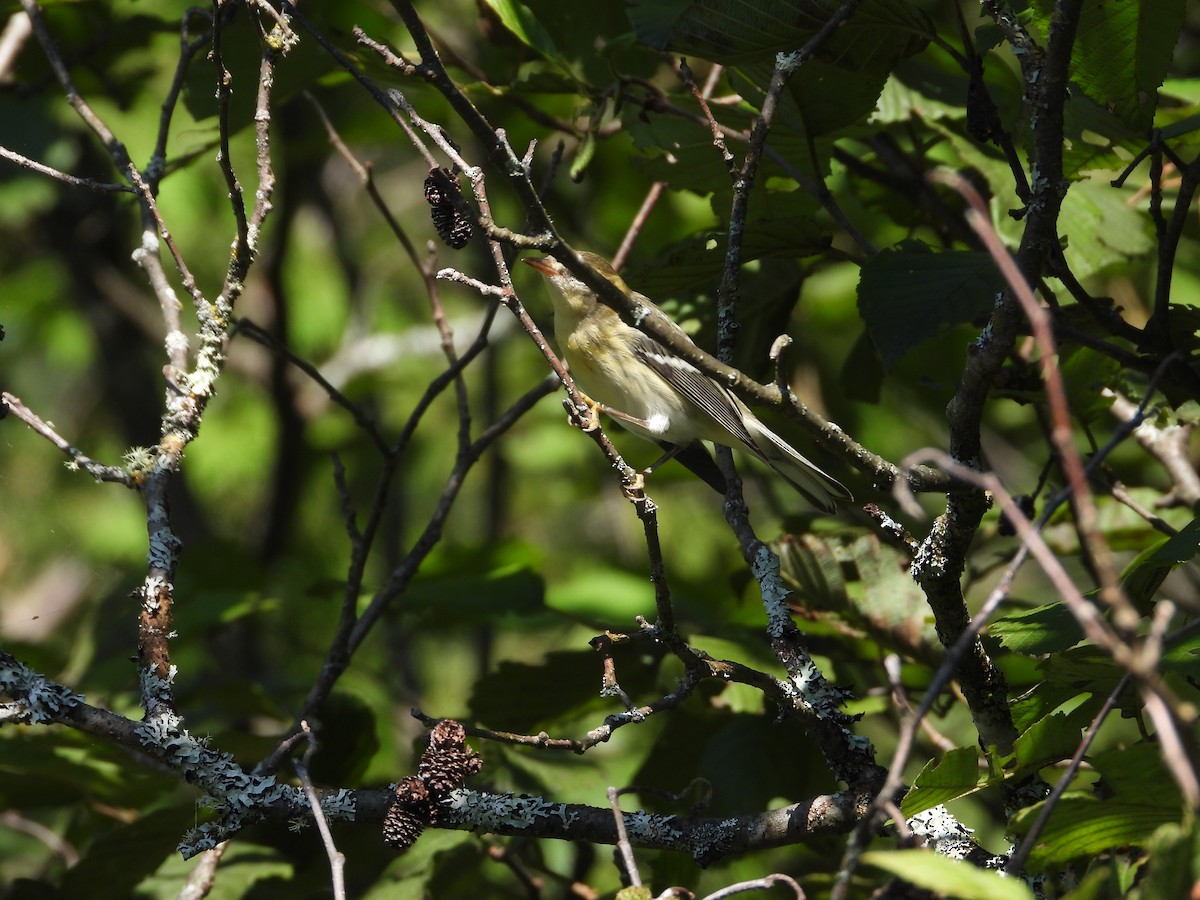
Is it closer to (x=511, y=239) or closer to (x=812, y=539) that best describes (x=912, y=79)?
(x=812, y=539)

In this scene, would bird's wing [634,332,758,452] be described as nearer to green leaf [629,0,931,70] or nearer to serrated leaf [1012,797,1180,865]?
green leaf [629,0,931,70]

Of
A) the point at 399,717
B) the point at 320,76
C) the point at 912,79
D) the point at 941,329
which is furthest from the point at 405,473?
the point at 941,329

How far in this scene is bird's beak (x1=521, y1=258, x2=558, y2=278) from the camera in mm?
3375

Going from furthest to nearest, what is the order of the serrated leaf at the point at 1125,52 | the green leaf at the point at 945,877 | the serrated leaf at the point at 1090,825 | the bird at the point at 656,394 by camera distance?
the bird at the point at 656,394 < the serrated leaf at the point at 1125,52 < the serrated leaf at the point at 1090,825 < the green leaf at the point at 945,877

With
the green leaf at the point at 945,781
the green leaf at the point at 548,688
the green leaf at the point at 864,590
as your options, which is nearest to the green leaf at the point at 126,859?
the green leaf at the point at 548,688

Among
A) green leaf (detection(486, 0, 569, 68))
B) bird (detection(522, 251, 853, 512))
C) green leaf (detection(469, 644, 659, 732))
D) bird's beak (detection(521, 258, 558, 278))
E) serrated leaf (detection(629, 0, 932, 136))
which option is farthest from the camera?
bird's beak (detection(521, 258, 558, 278))

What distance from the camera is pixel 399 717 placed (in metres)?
4.31

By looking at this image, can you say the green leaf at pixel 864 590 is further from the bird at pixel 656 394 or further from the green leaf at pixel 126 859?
the green leaf at pixel 126 859

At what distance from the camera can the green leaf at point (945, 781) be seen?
4.86 ft

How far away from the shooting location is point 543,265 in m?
3.41

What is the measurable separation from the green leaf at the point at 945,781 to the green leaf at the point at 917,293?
26.4 inches

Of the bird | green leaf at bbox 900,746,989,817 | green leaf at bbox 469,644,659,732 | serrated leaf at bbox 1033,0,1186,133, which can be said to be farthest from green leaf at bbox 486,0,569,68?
green leaf at bbox 900,746,989,817

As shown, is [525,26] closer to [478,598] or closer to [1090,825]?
[478,598]

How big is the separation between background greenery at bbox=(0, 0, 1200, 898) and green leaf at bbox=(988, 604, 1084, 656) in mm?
10
